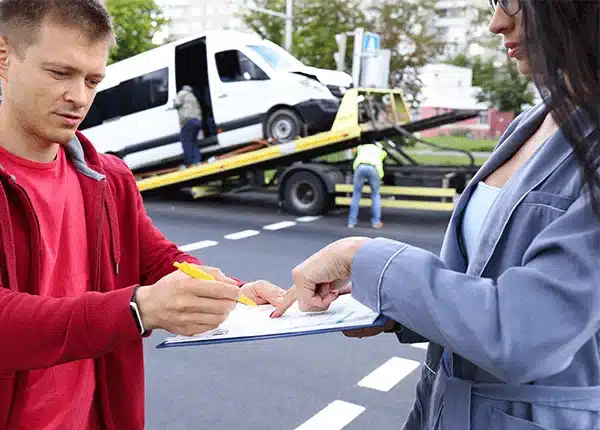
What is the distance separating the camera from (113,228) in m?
1.76

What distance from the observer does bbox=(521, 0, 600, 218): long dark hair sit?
1013mm

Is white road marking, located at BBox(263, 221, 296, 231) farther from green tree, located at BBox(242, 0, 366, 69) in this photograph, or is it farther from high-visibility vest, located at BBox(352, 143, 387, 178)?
green tree, located at BBox(242, 0, 366, 69)

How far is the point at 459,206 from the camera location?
1419 mm

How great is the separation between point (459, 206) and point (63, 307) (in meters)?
0.85

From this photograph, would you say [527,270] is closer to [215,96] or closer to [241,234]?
[241,234]

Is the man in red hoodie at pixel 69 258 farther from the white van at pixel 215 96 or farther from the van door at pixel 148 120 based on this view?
the van door at pixel 148 120

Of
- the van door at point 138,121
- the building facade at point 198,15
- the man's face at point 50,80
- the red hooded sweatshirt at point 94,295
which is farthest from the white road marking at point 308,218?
the building facade at point 198,15

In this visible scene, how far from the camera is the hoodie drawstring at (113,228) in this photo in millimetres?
1760

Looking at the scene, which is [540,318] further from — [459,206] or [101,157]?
[101,157]

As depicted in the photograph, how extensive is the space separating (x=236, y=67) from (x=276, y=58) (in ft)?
2.30

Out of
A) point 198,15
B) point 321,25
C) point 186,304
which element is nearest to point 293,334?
point 186,304

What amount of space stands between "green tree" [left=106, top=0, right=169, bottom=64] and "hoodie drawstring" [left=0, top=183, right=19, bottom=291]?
89.2 ft

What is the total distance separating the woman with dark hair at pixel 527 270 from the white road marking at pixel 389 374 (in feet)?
9.57

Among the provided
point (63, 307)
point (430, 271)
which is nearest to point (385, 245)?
point (430, 271)
